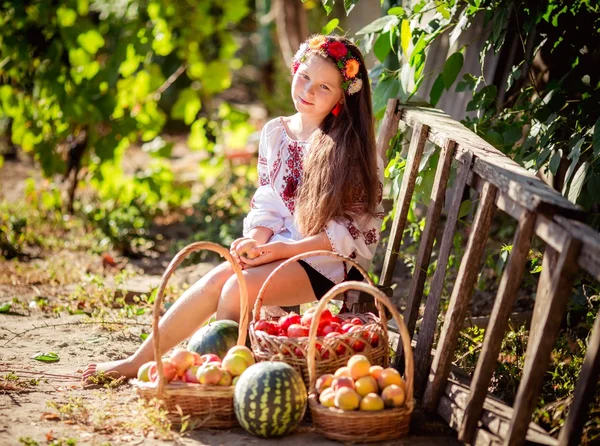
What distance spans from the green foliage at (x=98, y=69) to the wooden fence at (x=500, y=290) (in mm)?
3992

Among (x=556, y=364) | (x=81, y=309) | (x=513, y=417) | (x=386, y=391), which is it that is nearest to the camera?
(x=513, y=417)

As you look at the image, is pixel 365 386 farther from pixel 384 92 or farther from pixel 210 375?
pixel 384 92

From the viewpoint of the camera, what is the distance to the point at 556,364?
131 inches

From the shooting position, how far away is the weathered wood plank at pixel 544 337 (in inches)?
88.5

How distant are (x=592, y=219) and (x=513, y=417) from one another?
1.90 m

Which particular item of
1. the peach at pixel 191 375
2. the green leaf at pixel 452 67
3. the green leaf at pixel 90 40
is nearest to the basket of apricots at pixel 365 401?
the peach at pixel 191 375

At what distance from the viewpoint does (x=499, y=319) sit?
8.29 feet

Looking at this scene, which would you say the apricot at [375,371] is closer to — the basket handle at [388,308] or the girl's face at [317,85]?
the basket handle at [388,308]

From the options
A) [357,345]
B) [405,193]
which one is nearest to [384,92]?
[405,193]

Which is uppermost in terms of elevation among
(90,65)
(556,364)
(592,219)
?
(90,65)

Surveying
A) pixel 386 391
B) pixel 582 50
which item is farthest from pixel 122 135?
pixel 386 391

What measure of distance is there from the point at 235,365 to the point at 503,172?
1.21 metres

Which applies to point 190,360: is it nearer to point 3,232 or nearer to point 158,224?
point 3,232

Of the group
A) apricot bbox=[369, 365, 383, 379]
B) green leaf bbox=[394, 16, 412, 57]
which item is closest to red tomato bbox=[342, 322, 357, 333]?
apricot bbox=[369, 365, 383, 379]
